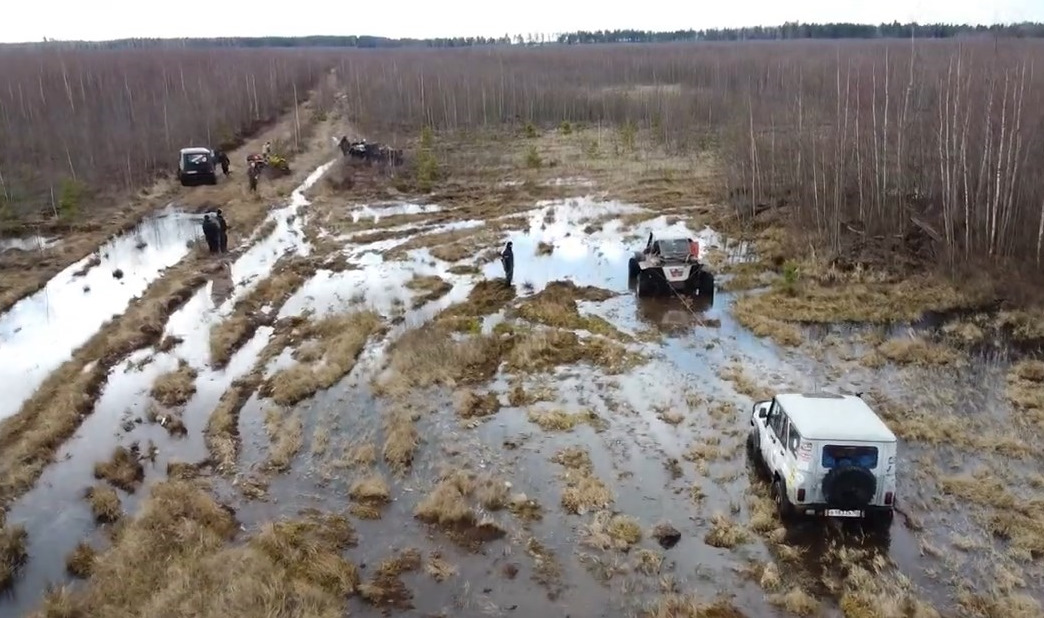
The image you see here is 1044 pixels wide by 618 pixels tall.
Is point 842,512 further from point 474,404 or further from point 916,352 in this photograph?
point 916,352

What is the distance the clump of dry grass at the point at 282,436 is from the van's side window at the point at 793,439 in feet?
28.7

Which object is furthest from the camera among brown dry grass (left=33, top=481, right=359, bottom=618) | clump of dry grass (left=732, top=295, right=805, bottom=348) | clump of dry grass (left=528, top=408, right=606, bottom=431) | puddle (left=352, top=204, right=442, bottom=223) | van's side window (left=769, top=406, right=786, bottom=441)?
puddle (left=352, top=204, right=442, bottom=223)

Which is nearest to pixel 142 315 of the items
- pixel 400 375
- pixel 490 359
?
pixel 400 375

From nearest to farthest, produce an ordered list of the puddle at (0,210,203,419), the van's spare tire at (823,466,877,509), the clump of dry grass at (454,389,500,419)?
the van's spare tire at (823,466,877,509)
the clump of dry grass at (454,389,500,419)
the puddle at (0,210,203,419)

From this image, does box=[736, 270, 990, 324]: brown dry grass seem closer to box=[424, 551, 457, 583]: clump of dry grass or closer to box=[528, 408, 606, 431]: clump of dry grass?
box=[528, 408, 606, 431]: clump of dry grass

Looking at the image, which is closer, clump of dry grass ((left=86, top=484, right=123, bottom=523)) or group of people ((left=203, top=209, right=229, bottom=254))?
clump of dry grass ((left=86, top=484, right=123, bottom=523))

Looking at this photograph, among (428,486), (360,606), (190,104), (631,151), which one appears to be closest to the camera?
(360,606)

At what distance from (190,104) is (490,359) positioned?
1748 inches

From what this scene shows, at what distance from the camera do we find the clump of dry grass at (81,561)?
38.2ft

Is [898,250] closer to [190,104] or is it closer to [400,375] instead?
[400,375]

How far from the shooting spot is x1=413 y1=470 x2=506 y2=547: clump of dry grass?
1241 cm

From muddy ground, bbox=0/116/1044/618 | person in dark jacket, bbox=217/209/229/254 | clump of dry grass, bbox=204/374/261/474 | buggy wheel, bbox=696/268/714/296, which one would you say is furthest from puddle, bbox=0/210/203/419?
buggy wheel, bbox=696/268/714/296

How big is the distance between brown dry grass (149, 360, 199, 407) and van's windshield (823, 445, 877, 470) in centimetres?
1319

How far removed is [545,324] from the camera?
853 inches
